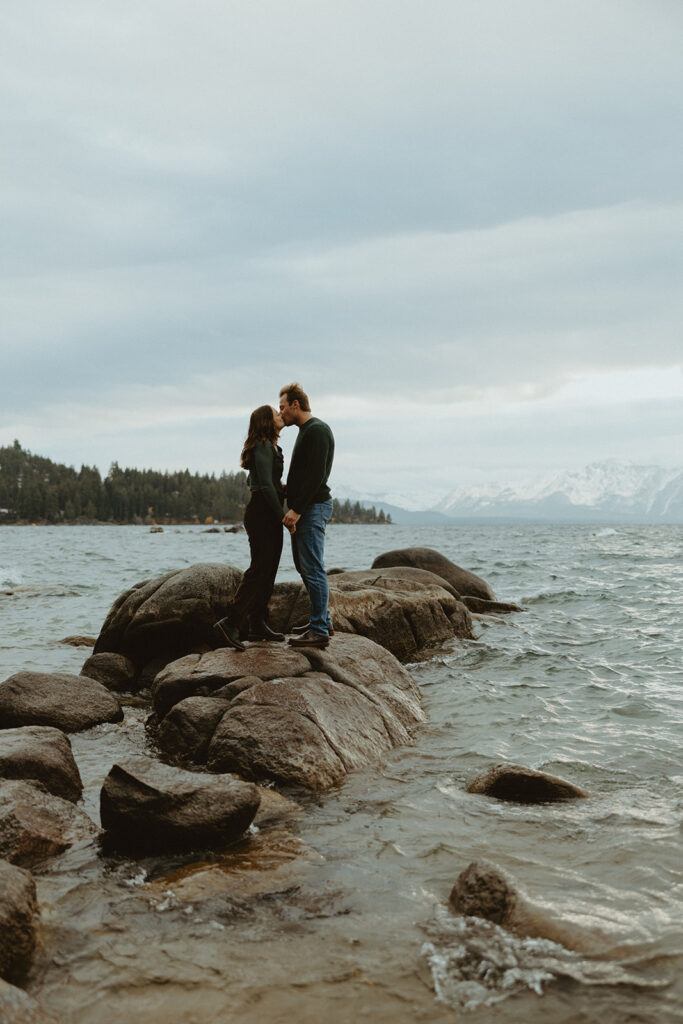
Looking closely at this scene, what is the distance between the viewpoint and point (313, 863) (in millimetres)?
5094

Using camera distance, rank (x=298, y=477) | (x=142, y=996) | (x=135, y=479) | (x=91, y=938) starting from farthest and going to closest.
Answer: (x=135, y=479) < (x=298, y=477) < (x=91, y=938) < (x=142, y=996)

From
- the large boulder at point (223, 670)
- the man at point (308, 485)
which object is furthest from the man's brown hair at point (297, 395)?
the large boulder at point (223, 670)

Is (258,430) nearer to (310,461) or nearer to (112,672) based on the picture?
(310,461)

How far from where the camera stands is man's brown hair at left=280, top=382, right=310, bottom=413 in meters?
8.17

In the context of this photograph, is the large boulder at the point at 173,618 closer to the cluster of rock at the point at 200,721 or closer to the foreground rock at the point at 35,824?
the cluster of rock at the point at 200,721

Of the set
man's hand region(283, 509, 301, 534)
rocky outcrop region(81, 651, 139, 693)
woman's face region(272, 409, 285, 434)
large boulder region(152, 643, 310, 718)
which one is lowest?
rocky outcrop region(81, 651, 139, 693)

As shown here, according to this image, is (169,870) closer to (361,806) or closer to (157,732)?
(361,806)

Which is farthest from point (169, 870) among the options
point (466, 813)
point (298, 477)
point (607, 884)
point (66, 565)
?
point (66, 565)

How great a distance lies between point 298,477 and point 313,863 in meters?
4.09

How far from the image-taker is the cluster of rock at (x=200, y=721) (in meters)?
5.27

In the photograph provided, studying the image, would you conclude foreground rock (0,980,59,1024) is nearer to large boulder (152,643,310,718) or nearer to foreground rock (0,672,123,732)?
large boulder (152,643,310,718)

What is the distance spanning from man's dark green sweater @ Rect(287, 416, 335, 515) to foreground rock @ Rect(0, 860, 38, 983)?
→ 15.5 ft

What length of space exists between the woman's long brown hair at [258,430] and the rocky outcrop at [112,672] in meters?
4.60

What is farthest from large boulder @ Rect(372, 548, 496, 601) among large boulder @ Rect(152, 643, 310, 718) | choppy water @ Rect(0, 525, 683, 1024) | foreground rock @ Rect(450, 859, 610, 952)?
foreground rock @ Rect(450, 859, 610, 952)
